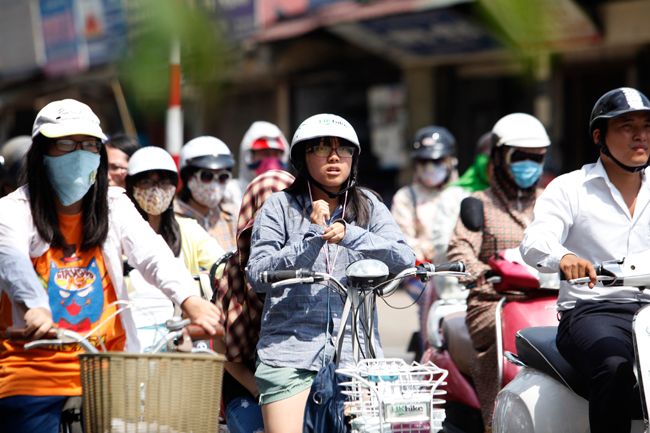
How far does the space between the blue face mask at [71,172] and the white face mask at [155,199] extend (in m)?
2.38

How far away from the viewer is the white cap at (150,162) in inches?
268

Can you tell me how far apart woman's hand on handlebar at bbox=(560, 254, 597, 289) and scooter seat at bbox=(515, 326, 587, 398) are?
0.58 metres

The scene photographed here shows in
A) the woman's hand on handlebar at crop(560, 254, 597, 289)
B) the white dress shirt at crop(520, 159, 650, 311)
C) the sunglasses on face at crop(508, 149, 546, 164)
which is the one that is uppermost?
the sunglasses on face at crop(508, 149, 546, 164)

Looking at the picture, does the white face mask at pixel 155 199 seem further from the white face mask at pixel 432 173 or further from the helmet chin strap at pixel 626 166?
the white face mask at pixel 432 173

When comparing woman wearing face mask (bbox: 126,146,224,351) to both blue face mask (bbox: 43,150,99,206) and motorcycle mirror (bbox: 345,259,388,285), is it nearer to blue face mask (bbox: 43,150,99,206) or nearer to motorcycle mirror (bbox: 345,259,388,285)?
blue face mask (bbox: 43,150,99,206)

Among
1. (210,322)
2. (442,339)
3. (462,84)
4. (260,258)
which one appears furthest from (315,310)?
(462,84)

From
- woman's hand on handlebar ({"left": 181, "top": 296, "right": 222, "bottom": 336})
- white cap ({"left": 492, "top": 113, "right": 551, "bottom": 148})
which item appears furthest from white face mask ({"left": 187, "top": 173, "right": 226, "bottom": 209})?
woman's hand on handlebar ({"left": 181, "top": 296, "right": 222, "bottom": 336})

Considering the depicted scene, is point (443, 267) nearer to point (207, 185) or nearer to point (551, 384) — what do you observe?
point (551, 384)

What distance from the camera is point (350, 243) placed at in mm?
4504

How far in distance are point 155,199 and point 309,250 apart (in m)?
2.42

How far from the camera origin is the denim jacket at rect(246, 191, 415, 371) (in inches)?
178

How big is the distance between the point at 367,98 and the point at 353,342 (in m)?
15.6

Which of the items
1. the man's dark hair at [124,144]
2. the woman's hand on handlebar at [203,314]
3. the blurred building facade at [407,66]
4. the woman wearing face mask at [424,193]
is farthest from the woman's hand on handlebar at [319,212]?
the blurred building facade at [407,66]

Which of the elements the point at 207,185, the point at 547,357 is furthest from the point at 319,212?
the point at 207,185
